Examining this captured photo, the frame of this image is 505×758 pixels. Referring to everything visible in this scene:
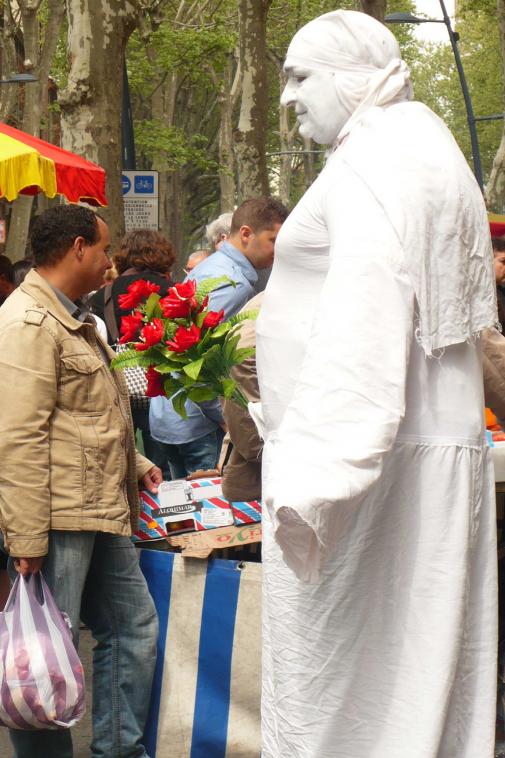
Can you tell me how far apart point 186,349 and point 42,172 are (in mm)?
5365

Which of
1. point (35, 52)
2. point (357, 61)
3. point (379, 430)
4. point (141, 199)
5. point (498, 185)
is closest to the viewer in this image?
point (379, 430)

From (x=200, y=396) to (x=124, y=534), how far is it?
1.85 feet

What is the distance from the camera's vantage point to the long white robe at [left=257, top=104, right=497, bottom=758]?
2305 mm

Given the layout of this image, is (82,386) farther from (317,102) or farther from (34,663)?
(317,102)

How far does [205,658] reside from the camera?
4.18 m

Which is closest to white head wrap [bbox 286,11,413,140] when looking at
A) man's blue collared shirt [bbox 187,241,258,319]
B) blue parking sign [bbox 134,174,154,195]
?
man's blue collared shirt [bbox 187,241,258,319]

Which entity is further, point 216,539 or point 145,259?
point 145,259

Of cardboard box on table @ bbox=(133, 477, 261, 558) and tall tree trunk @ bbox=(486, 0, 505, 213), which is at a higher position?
tall tree trunk @ bbox=(486, 0, 505, 213)

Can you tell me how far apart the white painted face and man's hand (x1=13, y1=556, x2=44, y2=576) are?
170 centimetres

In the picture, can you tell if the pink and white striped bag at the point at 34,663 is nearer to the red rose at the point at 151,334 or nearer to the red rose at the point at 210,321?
the red rose at the point at 151,334

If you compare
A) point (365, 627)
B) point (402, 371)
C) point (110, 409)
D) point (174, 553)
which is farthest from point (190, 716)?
point (402, 371)

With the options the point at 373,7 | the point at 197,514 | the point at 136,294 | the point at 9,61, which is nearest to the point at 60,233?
the point at 136,294

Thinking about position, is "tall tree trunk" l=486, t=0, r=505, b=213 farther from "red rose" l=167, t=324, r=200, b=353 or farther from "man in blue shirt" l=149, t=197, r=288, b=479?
"red rose" l=167, t=324, r=200, b=353

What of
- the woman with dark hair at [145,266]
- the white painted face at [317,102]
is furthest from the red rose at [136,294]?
the woman with dark hair at [145,266]
